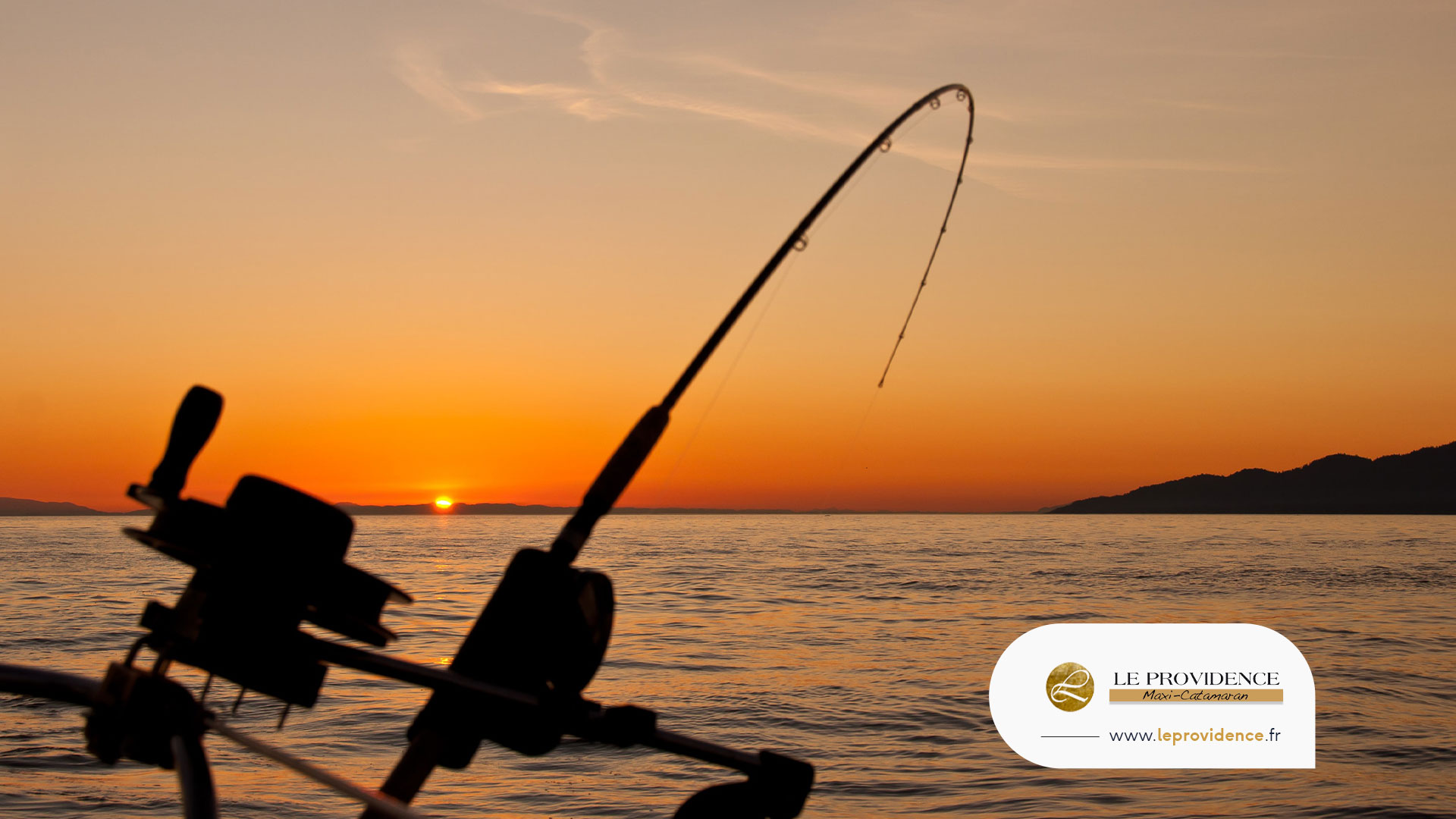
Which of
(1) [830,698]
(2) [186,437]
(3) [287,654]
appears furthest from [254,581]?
(1) [830,698]

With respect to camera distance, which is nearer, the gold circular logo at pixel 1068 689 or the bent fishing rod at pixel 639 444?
the bent fishing rod at pixel 639 444

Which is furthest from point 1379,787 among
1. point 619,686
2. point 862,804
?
point 619,686

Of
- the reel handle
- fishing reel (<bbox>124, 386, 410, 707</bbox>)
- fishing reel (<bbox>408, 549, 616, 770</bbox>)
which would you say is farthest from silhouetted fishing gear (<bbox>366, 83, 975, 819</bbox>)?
the reel handle

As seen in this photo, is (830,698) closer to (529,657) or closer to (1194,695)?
(1194,695)

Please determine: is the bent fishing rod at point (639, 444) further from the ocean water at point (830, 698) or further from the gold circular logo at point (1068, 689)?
the gold circular logo at point (1068, 689)

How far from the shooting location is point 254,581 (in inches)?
62.6

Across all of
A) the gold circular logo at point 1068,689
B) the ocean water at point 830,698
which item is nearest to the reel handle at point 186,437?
the ocean water at point 830,698

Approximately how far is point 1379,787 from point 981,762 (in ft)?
12.9

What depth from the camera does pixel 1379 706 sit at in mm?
16547

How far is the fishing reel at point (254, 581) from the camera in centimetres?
158

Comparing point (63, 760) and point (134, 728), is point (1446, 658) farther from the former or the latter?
point (134, 728)

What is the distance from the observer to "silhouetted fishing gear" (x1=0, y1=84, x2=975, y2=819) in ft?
5.12

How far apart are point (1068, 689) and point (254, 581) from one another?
420 inches

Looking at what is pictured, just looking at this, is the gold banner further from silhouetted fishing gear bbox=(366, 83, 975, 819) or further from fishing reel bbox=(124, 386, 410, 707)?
fishing reel bbox=(124, 386, 410, 707)
